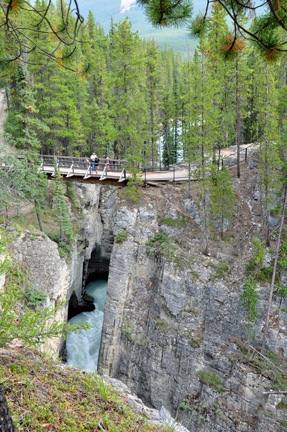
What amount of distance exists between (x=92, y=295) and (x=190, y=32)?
2354 cm

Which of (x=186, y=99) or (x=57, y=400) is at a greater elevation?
(x=186, y=99)

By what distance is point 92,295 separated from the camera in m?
25.3

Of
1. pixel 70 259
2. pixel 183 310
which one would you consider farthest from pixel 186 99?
pixel 183 310

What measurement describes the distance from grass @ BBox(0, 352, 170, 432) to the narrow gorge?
10.5 meters

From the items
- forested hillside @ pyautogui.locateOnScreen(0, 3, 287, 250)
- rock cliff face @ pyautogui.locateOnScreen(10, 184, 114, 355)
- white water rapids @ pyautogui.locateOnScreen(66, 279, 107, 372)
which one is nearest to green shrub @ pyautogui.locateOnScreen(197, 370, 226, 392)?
white water rapids @ pyautogui.locateOnScreen(66, 279, 107, 372)

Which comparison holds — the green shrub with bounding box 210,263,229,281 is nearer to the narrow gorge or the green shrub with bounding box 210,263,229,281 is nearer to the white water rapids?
the narrow gorge

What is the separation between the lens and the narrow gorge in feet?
43.9

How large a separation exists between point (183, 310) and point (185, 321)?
23.7 inches

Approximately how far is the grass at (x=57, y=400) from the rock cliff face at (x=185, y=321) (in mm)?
10702

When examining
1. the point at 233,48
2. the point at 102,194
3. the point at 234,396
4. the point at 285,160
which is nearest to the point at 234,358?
the point at 234,396

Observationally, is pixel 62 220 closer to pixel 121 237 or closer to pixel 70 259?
pixel 70 259

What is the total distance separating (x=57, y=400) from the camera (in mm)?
4266

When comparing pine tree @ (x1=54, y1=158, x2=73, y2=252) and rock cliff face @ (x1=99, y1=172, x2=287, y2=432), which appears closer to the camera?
rock cliff face @ (x1=99, y1=172, x2=287, y2=432)

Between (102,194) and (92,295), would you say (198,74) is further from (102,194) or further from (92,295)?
(92,295)
